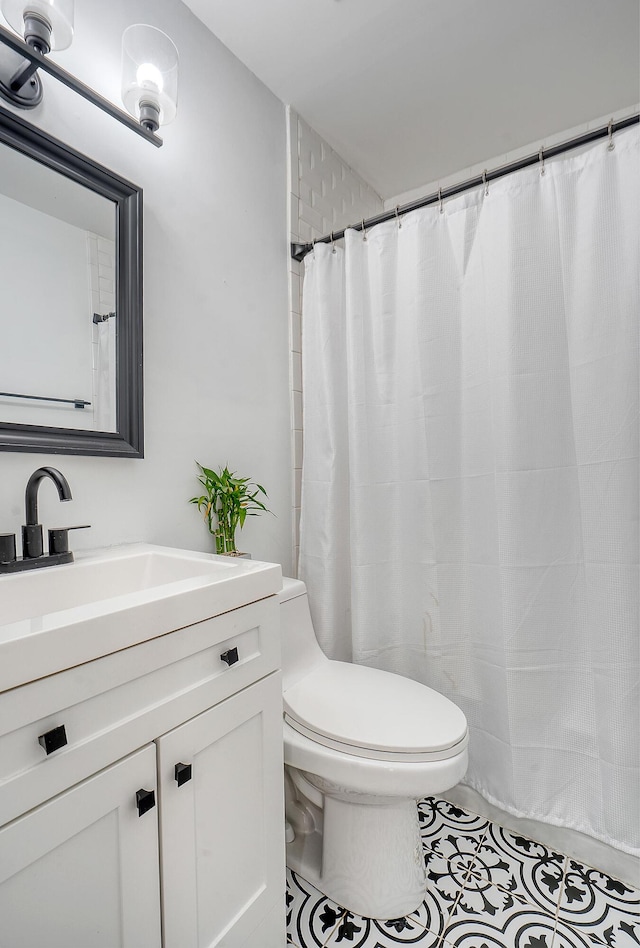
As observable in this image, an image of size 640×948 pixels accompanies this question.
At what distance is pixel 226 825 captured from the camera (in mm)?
845

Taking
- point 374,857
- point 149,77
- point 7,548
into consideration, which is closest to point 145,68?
point 149,77

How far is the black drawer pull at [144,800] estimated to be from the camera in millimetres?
698

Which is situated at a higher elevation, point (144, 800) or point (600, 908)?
point (144, 800)

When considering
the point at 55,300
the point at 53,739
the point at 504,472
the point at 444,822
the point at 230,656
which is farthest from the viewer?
the point at 444,822

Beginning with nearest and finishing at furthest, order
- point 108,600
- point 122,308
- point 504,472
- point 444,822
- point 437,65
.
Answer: point 108,600
point 122,308
point 504,472
point 444,822
point 437,65

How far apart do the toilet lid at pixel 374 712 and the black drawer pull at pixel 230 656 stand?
1.33ft

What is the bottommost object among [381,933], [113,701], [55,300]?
[381,933]

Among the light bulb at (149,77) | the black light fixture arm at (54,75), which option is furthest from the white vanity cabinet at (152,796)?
the light bulb at (149,77)

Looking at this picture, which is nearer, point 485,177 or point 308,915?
point 308,915

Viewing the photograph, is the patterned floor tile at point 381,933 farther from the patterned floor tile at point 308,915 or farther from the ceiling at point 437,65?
the ceiling at point 437,65

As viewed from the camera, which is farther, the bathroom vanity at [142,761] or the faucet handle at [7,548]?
the faucet handle at [7,548]

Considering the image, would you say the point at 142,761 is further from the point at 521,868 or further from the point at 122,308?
the point at 521,868

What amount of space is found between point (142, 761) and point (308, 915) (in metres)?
0.82

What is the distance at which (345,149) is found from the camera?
6.70ft
